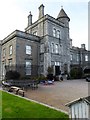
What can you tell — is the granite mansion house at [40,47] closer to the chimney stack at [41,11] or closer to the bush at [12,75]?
the chimney stack at [41,11]

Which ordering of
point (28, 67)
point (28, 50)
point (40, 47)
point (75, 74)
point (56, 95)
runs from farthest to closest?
point (75, 74)
point (40, 47)
point (28, 50)
point (28, 67)
point (56, 95)

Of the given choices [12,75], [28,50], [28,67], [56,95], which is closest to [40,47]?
[28,50]

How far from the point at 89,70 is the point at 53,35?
63.1 feet

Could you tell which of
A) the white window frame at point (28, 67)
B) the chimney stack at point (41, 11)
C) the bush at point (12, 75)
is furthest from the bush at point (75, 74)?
the bush at point (12, 75)

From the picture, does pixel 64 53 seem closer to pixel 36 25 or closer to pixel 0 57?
pixel 36 25

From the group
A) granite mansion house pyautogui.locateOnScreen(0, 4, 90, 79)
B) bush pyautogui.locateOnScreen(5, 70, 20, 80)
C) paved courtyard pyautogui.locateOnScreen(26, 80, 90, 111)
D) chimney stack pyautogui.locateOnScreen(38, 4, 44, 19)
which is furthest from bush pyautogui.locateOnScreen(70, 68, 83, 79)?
paved courtyard pyautogui.locateOnScreen(26, 80, 90, 111)

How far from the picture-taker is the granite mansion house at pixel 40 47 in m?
26.6

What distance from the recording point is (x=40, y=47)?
2978 cm

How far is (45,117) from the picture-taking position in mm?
6398

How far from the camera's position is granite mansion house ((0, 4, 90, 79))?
2662 cm

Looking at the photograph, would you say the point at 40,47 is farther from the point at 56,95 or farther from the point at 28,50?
the point at 56,95

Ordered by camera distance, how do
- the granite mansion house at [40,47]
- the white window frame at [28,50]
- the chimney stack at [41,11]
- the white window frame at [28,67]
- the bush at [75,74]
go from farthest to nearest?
1. the bush at [75,74]
2. the chimney stack at [41,11]
3. the white window frame at [28,50]
4. the white window frame at [28,67]
5. the granite mansion house at [40,47]

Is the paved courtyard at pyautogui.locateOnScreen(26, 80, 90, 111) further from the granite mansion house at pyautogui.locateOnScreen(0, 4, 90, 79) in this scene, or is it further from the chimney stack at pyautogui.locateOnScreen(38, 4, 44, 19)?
the chimney stack at pyautogui.locateOnScreen(38, 4, 44, 19)

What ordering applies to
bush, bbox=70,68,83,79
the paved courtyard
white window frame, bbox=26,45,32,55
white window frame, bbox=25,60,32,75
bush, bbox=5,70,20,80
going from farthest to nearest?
bush, bbox=70,68,83,79
white window frame, bbox=26,45,32,55
white window frame, bbox=25,60,32,75
bush, bbox=5,70,20,80
the paved courtyard
